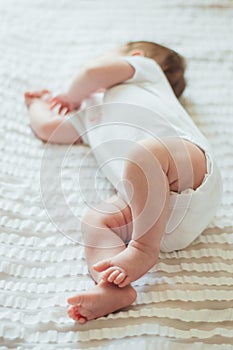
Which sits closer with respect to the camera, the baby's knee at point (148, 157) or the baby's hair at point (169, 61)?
the baby's knee at point (148, 157)

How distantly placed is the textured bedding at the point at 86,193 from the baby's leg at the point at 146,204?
0.06 m

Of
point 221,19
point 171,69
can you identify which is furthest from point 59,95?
point 221,19

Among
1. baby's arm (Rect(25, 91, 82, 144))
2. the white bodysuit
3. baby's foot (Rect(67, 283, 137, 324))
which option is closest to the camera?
baby's foot (Rect(67, 283, 137, 324))

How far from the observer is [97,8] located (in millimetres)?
1669

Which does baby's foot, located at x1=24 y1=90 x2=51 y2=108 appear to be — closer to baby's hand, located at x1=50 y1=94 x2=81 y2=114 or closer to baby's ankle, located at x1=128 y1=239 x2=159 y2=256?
baby's hand, located at x1=50 y1=94 x2=81 y2=114

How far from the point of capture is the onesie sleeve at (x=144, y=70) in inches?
49.1

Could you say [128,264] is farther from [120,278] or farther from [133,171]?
[133,171]

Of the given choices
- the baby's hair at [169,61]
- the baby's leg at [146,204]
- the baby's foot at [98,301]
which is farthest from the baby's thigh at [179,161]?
the baby's hair at [169,61]

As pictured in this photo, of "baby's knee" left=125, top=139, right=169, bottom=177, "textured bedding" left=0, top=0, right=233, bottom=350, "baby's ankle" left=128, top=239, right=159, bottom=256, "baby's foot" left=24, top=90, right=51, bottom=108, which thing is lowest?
"textured bedding" left=0, top=0, right=233, bottom=350

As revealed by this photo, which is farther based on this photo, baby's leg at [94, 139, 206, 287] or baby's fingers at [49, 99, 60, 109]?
baby's fingers at [49, 99, 60, 109]

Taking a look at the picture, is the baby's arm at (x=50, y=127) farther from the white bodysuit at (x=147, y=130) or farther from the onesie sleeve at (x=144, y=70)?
the onesie sleeve at (x=144, y=70)

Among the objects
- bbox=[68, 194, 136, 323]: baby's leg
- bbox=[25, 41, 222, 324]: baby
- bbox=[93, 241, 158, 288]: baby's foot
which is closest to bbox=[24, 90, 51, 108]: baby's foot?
bbox=[25, 41, 222, 324]: baby

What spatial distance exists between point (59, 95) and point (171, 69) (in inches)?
11.2

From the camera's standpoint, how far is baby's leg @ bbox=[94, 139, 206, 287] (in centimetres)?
Result: 89
